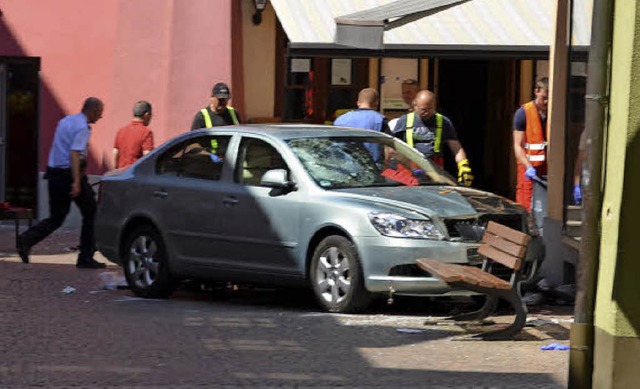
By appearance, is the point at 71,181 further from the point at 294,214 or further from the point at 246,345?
the point at 246,345

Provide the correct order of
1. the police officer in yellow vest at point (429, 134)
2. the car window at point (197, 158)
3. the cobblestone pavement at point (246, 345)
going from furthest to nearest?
the police officer in yellow vest at point (429, 134)
the car window at point (197, 158)
the cobblestone pavement at point (246, 345)

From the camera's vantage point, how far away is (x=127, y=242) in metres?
14.4

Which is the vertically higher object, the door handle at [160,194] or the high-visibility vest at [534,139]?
the high-visibility vest at [534,139]

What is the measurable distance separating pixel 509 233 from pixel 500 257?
185mm

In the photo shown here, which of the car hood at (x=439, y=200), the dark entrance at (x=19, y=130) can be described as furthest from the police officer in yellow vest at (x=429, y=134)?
the dark entrance at (x=19, y=130)

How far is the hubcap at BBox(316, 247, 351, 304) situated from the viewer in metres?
12.6

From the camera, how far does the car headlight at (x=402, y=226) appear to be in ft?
41.0

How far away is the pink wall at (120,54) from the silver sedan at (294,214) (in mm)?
6077

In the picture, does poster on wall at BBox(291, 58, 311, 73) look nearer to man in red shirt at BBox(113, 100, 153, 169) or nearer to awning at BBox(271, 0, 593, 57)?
awning at BBox(271, 0, 593, 57)

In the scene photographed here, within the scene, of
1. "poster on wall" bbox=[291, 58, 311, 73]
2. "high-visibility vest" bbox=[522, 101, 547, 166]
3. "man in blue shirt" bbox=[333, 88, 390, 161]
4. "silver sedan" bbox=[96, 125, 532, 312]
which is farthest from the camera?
"poster on wall" bbox=[291, 58, 311, 73]

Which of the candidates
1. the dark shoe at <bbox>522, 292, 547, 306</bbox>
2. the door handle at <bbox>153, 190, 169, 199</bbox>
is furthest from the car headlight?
the door handle at <bbox>153, 190, 169, 199</bbox>

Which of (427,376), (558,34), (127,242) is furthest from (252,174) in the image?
(427,376)

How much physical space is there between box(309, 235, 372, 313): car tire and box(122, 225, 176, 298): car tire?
1698 mm

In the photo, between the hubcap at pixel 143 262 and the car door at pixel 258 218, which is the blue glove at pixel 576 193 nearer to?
the car door at pixel 258 218
